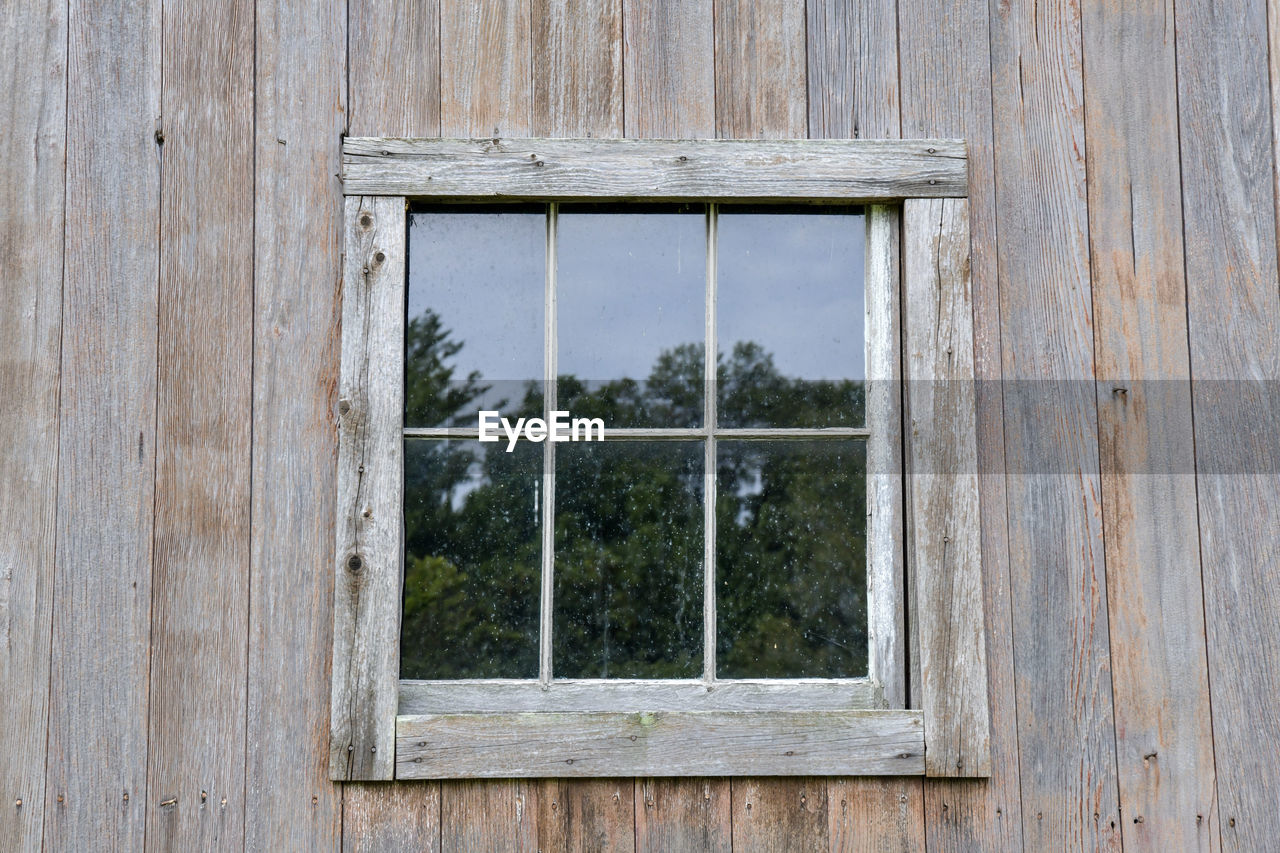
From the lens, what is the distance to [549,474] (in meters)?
1.83

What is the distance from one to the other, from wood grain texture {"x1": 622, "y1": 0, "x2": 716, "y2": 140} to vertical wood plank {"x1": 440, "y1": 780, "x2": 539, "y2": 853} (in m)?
1.31

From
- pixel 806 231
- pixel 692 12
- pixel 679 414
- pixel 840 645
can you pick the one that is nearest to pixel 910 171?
pixel 806 231

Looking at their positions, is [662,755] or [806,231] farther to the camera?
[806,231]

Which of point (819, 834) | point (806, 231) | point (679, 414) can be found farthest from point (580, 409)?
point (819, 834)

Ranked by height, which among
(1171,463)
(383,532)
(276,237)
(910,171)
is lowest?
(383,532)

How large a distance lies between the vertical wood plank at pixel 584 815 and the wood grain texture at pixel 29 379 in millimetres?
950

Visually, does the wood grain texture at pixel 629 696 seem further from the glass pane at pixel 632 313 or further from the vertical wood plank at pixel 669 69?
the vertical wood plank at pixel 669 69

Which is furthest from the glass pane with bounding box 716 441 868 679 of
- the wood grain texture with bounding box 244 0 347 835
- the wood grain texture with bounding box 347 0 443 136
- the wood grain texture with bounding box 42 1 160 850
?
the wood grain texture with bounding box 42 1 160 850

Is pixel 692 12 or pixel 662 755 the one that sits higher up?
pixel 692 12

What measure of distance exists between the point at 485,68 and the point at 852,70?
75 cm

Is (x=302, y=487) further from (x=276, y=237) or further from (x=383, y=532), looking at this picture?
(x=276, y=237)

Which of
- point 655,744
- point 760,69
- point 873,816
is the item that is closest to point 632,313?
point 760,69

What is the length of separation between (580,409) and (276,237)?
2.27 ft

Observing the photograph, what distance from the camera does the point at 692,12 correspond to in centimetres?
186
